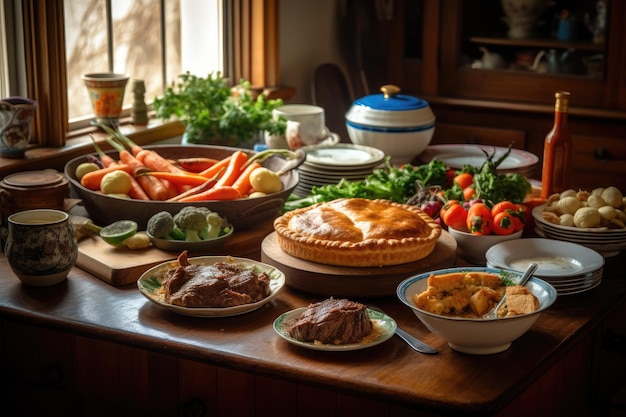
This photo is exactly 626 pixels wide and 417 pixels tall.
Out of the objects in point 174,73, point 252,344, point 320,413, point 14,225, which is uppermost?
point 174,73

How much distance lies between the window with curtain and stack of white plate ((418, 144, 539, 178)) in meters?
1.05

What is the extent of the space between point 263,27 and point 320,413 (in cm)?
243

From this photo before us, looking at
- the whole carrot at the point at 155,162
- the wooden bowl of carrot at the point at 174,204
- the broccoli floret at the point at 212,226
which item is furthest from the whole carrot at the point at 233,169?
the broccoli floret at the point at 212,226

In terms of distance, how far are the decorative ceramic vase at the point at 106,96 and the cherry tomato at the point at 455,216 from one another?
1.29 m

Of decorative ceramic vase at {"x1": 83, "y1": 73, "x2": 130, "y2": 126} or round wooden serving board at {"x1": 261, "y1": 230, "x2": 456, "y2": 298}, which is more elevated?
decorative ceramic vase at {"x1": 83, "y1": 73, "x2": 130, "y2": 126}

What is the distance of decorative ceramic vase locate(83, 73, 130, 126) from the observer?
312 centimetres

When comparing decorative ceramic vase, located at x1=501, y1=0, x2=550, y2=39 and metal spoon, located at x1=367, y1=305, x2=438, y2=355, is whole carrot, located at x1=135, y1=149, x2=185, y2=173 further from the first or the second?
decorative ceramic vase, located at x1=501, y1=0, x2=550, y2=39

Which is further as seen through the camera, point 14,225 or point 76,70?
point 76,70

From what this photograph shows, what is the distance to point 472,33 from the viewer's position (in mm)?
4500

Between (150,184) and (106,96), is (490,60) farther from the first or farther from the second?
(150,184)

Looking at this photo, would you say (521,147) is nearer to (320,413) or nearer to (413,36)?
(413,36)

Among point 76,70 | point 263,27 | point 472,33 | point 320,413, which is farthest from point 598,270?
point 472,33

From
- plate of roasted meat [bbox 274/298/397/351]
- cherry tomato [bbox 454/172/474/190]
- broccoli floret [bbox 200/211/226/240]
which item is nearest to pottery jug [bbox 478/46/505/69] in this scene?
cherry tomato [bbox 454/172/474/190]

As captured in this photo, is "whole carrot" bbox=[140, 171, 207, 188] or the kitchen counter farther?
"whole carrot" bbox=[140, 171, 207, 188]
